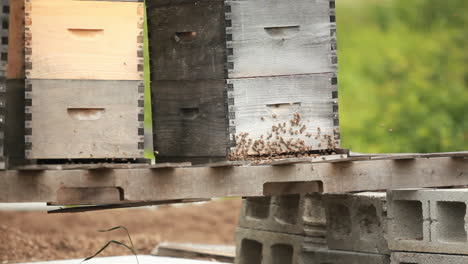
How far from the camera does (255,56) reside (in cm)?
505

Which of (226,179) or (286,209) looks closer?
(226,179)

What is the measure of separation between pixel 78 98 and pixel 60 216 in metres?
6.92

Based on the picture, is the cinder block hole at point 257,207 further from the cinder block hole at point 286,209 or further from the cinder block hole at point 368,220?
the cinder block hole at point 368,220

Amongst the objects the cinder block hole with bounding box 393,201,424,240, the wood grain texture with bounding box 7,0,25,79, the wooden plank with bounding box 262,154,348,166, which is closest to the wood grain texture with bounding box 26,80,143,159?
the wood grain texture with bounding box 7,0,25,79

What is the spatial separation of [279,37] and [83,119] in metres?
1.18

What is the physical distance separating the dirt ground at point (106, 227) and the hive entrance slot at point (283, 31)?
11.2 ft

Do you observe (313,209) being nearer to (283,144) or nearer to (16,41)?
(283,144)

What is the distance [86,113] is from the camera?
4.75 meters

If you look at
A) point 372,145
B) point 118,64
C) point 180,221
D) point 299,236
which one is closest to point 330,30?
point 118,64

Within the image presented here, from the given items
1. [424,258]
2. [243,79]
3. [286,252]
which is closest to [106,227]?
[286,252]

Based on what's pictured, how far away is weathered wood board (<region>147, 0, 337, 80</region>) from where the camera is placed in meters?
5.01

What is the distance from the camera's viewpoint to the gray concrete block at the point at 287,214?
6.07 metres

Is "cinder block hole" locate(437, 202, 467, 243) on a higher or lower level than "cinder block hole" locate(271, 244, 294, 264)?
higher

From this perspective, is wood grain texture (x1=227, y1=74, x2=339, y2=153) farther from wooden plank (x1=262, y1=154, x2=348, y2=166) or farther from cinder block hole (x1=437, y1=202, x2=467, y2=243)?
cinder block hole (x1=437, y1=202, x2=467, y2=243)
